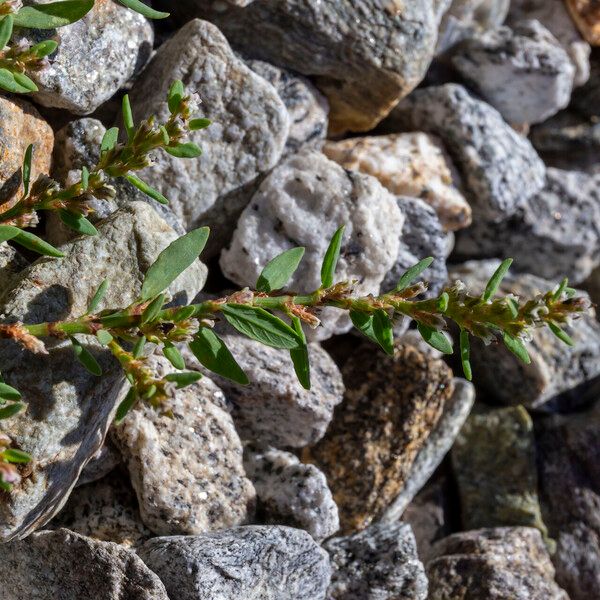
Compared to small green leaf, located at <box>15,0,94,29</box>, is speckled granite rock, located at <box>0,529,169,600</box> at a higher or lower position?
Result: lower

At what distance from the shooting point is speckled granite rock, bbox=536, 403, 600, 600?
3127 millimetres

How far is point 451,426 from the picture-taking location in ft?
10.1

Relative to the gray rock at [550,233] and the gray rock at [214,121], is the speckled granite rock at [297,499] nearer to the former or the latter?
the gray rock at [214,121]

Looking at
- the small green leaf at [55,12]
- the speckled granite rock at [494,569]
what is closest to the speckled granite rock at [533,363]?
the speckled granite rock at [494,569]

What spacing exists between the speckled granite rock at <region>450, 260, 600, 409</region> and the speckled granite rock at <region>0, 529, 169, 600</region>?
64.8 inches

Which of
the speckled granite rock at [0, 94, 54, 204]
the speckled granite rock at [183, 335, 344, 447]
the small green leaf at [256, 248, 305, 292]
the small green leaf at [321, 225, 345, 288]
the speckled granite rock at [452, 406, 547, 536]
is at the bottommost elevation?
the speckled granite rock at [452, 406, 547, 536]

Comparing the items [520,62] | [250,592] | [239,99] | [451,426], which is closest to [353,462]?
[451,426]

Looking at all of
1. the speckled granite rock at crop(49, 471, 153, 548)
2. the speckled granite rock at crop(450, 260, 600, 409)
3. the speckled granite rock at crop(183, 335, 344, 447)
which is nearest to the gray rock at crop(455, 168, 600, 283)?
the speckled granite rock at crop(450, 260, 600, 409)

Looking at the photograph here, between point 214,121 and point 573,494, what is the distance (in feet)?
6.14

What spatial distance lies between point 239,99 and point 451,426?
1.35 metres

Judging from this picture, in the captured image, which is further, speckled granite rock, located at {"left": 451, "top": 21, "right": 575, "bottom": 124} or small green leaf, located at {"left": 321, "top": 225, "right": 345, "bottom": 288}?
speckled granite rock, located at {"left": 451, "top": 21, "right": 575, "bottom": 124}

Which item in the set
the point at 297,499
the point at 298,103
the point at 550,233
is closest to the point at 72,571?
the point at 297,499

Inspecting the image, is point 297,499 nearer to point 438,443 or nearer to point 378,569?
point 378,569

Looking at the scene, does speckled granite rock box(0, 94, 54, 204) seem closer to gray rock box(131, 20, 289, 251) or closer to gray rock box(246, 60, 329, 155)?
gray rock box(131, 20, 289, 251)
